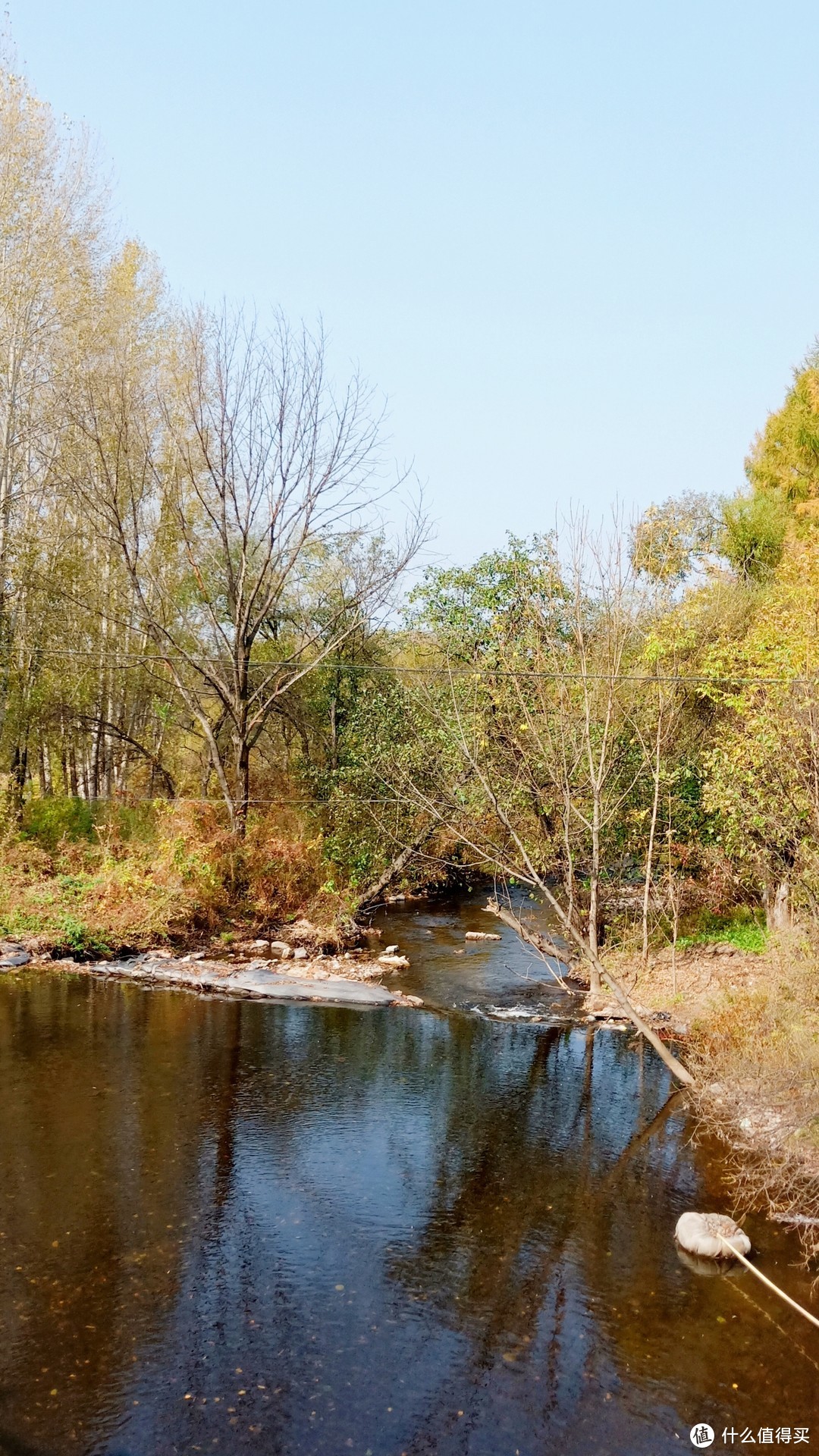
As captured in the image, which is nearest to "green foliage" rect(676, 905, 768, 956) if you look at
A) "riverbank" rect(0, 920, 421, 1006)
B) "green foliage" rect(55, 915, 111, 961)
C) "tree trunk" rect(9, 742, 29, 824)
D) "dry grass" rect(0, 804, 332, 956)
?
"riverbank" rect(0, 920, 421, 1006)

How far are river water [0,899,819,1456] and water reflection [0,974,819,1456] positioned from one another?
0.07ft

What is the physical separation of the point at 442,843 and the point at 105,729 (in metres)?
7.67

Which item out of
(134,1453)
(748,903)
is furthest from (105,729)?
(134,1453)

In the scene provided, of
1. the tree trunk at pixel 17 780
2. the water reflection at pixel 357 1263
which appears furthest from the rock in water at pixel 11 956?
the tree trunk at pixel 17 780

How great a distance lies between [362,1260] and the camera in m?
6.66

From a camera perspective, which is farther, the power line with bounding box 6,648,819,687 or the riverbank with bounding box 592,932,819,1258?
the power line with bounding box 6,648,819,687

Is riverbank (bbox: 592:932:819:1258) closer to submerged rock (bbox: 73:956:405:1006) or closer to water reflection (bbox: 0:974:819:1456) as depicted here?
water reflection (bbox: 0:974:819:1456)

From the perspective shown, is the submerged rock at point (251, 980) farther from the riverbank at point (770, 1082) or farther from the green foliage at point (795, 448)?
the green foliage at point (795, 448)

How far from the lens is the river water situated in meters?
5.10

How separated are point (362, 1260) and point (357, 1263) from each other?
2.2 inches

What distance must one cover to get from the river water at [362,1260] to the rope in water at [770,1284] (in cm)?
9

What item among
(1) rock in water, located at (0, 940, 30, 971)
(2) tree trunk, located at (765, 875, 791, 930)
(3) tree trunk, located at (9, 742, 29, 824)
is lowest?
(1) rock in water, located at (0, 940, 30, 971)

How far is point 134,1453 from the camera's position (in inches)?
185

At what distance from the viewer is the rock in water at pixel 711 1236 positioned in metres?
6.73
